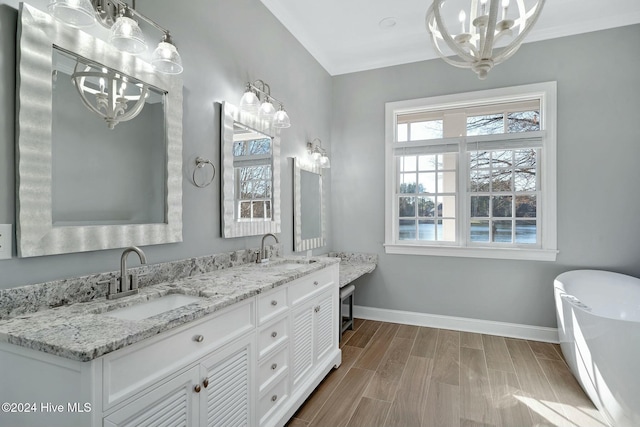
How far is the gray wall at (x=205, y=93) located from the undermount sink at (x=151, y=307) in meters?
0.25

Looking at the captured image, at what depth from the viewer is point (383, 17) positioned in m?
3.18

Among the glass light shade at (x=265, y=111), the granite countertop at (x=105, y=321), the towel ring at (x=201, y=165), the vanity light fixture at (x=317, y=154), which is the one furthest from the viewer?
the vanity light fixture at (x=317, y=154)

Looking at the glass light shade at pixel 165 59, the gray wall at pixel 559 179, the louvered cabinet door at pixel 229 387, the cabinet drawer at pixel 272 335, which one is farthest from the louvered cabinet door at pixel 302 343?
the gray wall at pixel 559 179

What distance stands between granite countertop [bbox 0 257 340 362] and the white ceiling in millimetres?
2388

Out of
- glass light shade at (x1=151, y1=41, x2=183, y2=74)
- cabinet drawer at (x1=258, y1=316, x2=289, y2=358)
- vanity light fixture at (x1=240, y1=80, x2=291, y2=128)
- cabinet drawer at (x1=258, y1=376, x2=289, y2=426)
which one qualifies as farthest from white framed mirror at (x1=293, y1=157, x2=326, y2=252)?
glass light shade at (x1=151, y1=41, x2=183, y2=74)

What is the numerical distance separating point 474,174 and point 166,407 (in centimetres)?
349

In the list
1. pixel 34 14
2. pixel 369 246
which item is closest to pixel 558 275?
pixel 369 246

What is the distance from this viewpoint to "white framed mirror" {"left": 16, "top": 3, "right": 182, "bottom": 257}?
4.08 feet

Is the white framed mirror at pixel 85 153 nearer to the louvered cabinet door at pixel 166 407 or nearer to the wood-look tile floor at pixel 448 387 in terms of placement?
the louvered cabinet door at pixel 166 407

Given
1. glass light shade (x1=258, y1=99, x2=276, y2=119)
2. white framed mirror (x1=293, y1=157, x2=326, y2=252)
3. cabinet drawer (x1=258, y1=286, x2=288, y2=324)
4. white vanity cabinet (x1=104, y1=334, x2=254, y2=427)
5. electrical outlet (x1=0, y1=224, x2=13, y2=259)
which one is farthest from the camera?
white framed mirror (x1=293, y1=157, x2=326, y2=252)

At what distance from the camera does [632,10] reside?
300 centimetres

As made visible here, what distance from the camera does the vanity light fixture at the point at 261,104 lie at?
2357 millimetres

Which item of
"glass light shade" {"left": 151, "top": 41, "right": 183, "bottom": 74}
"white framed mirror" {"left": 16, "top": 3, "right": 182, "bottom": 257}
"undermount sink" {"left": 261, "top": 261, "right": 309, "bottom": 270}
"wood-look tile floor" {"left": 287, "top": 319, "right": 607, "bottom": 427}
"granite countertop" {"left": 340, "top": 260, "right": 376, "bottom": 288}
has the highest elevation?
"glass light shade" {"left": 151, "top": 41, "right": 183, "bottom": 74}

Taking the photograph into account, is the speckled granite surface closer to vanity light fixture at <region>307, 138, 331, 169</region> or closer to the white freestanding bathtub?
vanity light fixture at <region>307, 138, 331, 169</region>
